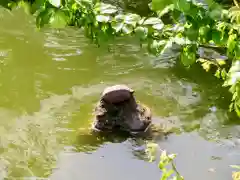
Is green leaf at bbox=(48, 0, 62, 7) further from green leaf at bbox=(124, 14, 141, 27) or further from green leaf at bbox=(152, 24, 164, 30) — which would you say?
green leaf at bbox=(152, 24, 164, 30)

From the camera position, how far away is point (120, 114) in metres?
4.82

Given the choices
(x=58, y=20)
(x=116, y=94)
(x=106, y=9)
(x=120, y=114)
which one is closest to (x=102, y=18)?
(x=106, y=9)

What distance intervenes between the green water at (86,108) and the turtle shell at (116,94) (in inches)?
15.8

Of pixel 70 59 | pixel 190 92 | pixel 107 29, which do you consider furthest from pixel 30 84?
pixel 107 29

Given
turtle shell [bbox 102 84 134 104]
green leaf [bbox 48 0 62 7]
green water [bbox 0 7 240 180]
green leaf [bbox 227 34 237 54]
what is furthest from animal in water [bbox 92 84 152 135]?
green leaf [bbox 48 0 62 7]

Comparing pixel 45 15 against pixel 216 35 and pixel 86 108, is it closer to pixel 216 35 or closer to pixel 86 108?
pixel 216 35

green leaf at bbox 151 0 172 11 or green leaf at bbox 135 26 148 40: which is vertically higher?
green leaf at bbox 151 0 172 11

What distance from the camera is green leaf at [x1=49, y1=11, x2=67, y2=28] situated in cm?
225

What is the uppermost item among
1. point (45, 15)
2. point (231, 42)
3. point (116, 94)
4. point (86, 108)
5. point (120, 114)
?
point (45, 15)

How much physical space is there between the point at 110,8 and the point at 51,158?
241cm

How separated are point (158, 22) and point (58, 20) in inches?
22.0

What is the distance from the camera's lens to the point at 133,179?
173 inches

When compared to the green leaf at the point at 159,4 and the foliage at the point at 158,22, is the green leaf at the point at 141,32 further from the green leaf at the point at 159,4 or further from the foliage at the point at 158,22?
the green leaf at the point at 159,4

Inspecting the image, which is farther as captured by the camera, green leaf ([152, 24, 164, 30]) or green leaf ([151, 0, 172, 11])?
Result: green leaf ([152, 24, 164, 30])
